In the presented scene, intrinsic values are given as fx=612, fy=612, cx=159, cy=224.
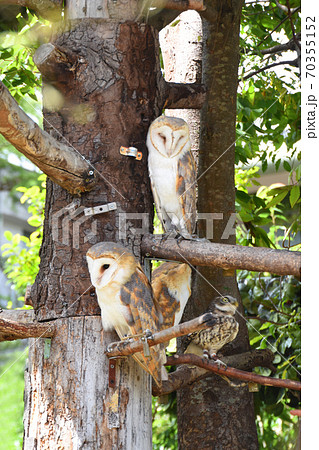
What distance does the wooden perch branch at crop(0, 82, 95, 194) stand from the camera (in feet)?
5.77

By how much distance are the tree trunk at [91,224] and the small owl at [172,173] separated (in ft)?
0.18

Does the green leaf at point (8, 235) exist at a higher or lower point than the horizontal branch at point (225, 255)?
higher

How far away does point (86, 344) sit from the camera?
1961 millimetres

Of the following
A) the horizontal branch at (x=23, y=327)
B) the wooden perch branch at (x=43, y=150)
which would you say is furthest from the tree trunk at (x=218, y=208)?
the horizontal branch at (x=23, y=327)

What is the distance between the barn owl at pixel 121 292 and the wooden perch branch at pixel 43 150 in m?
0.25

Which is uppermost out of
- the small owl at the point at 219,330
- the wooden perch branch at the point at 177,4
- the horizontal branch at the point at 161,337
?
the wooden perch branch at the point at 177,4

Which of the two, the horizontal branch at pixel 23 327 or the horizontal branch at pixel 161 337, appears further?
the horizontal branch at pixel 23 327

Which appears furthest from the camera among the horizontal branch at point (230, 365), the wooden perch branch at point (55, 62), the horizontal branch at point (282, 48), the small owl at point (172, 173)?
the horizontal branch at point (282, 48)

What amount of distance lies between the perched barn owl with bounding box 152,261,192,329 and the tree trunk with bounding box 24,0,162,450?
0.34 m

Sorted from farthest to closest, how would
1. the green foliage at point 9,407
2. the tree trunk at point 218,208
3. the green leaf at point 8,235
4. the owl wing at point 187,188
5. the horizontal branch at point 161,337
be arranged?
1. the green leaf at point 8,235
2. the green foliage at point 9,407
3. the tree trunk at point 218,208
4. the owl wing at point 187,188
5. the horizontal branch at point 161,337

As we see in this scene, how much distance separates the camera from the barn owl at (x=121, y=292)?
191 centimetres

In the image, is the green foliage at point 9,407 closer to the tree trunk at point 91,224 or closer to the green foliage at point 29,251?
the green foliage at point 29,251
